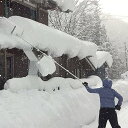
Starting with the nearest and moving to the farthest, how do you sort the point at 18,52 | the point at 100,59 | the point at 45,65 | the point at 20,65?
the point at 45,65 < the point at 18,52 < the point at 20,65 < the point at 100,59

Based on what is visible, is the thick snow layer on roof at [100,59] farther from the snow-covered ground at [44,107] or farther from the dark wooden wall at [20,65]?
the snow-covered ground at [44,107]

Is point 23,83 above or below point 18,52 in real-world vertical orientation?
below

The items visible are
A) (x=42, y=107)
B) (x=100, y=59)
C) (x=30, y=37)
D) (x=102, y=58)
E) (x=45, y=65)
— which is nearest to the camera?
(x=42, y=107)

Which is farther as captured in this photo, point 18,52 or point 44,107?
point 18,52

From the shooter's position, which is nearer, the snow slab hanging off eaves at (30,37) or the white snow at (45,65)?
the white snow at (45,65)

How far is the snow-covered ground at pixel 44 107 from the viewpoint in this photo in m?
8.38

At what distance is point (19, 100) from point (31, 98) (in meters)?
0.76

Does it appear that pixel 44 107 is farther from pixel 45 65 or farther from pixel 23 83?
pixel 45 65

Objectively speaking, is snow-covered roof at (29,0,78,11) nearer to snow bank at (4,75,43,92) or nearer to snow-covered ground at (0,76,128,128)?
snow-covered ground at (0,76,128,128)

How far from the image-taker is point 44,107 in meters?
10.1

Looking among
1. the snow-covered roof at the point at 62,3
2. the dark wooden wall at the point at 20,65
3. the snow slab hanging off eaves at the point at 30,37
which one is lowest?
the dark wooden wall at the point at 20,65

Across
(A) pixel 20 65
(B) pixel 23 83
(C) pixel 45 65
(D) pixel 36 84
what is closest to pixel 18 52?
(D) pixel 36 84

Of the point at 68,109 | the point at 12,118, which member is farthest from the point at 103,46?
the point at 12,118

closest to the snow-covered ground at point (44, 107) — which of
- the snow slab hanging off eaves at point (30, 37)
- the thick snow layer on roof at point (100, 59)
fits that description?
the snow slab hanging off eaves at point (30, 37)
